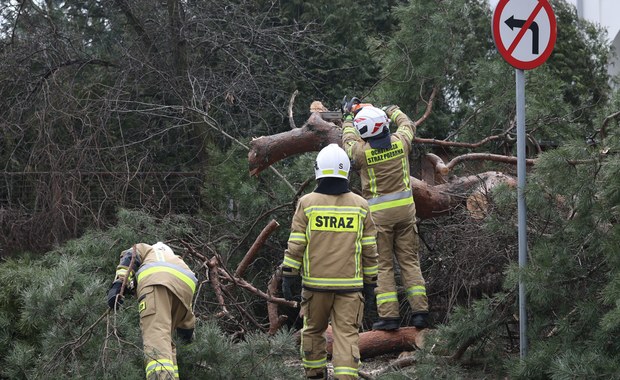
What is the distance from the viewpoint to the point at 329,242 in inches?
235

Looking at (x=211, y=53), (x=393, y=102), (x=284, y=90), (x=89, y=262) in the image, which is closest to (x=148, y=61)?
(x=211, y=53)

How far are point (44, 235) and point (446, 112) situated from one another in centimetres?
434

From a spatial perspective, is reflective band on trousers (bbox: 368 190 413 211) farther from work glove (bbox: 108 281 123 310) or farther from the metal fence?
the metal fence

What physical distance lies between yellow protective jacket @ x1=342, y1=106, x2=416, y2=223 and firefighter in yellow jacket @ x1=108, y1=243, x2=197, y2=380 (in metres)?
1.81

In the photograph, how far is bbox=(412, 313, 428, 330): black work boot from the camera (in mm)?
6762

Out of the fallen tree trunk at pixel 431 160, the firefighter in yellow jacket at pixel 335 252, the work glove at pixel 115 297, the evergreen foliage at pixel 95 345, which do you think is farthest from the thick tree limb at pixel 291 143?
the work glove at pixel 115 297

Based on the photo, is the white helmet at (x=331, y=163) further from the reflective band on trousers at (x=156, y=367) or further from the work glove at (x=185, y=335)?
the reflective band on trousers at (x=156, y=367)

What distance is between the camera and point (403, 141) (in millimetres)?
6957

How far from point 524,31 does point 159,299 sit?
9.44 feet

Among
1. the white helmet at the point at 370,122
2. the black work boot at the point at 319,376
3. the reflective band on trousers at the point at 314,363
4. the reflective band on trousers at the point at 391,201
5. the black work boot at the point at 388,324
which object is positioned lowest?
the black work boot at the point at 319,376

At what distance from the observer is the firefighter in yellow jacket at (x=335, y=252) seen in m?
5.95

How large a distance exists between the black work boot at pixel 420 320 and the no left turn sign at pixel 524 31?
209 centimetres

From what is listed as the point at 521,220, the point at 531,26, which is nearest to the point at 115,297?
→ the point at 521,220

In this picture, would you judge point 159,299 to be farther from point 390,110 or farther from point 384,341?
point 390,110
